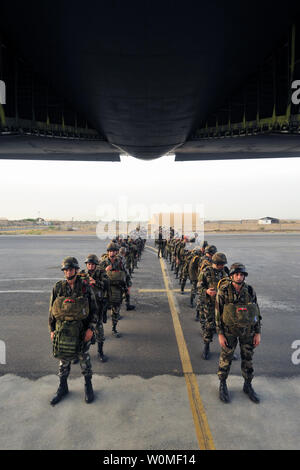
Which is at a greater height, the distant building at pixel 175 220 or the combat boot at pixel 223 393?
the distant building at pixel 175 220

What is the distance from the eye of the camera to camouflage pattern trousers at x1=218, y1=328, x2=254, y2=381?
3.68m

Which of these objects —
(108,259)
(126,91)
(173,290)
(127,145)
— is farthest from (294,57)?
(173,290)

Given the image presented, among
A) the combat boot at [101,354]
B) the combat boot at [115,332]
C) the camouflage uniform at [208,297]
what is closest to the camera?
the combat boot at [101,354]

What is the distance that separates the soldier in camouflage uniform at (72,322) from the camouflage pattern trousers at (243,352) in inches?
80.7

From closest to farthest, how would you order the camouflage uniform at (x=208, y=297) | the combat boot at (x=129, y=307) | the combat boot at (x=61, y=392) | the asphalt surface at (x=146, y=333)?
the combat boot at (x=61, y=392) → the asphalt surface at (x=146, y=333) → the camouflage uniform at (x=208, y=297) → the combat boot at (x=129, y=307)

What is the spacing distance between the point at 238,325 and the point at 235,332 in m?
0.14

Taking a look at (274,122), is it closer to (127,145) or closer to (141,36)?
(127,145)

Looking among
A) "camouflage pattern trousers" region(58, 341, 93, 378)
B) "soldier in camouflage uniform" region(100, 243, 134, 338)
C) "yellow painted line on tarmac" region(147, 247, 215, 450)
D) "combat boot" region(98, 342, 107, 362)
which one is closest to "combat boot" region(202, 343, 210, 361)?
"yellow painted line on tarmac" region(147, 247, 215, 450)

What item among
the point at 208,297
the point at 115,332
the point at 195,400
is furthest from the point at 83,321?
the point at 208,297

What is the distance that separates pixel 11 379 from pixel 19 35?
18.7 feet

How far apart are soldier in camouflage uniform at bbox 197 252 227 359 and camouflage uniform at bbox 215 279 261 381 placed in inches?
42.2

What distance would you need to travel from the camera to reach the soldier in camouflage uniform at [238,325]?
3.67 metres

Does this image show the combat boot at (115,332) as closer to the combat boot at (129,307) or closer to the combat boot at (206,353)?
the combat boot at (129,307)

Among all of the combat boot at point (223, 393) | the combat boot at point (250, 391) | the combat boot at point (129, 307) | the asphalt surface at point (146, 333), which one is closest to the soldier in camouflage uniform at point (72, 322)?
the asphalt surface at point (146, 333)
